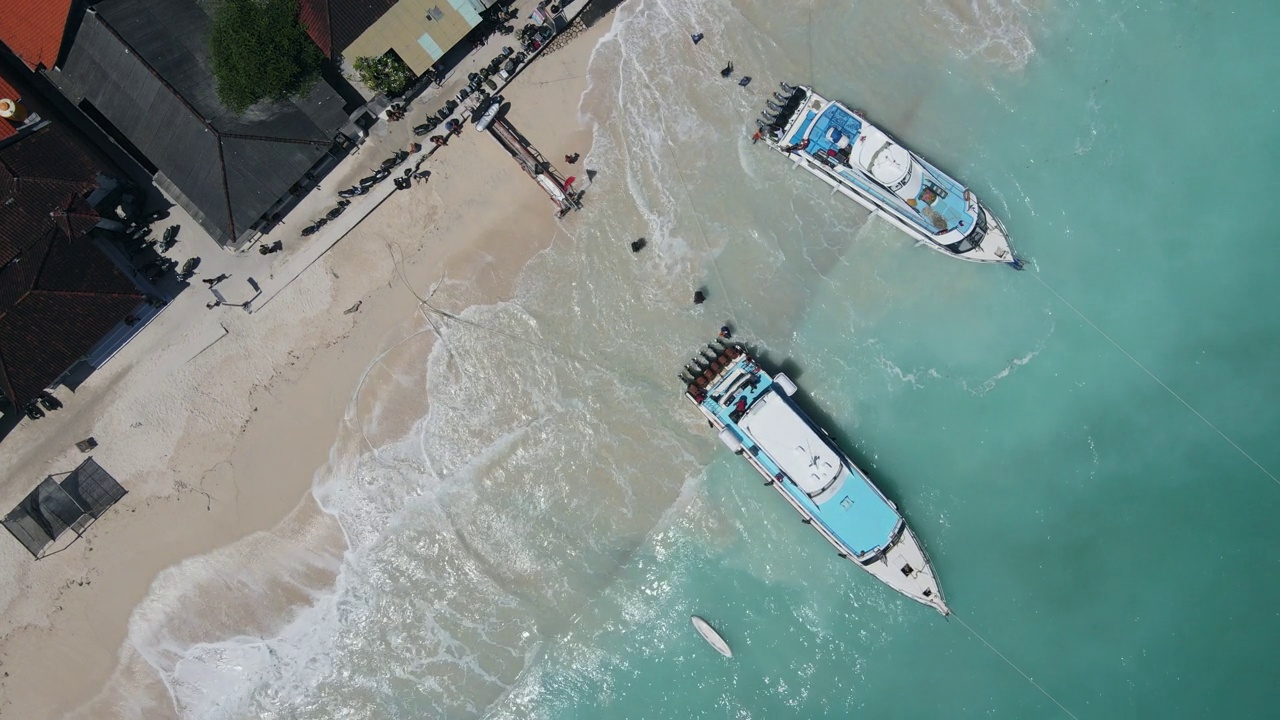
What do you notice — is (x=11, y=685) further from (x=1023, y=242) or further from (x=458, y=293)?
(x=1023, y=242)

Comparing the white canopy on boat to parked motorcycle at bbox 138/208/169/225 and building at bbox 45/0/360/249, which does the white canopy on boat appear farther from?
parked motorcycle at bbox 138/208/169/225

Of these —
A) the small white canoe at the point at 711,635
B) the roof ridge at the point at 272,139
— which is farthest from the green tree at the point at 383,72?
the small white canoe at the point at 711,635

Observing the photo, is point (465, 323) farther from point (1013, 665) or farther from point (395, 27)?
point (1013, 665)

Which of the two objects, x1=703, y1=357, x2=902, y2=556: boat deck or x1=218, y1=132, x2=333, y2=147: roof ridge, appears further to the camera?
x1=703, y1=357, x2=902, y2=556: boat deck

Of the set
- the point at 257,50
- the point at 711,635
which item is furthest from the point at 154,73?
the point at 711,635

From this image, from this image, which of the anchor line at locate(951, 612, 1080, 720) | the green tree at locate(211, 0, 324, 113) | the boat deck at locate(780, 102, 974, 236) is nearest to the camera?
the green tree at locate(211, 0, 324, 113)

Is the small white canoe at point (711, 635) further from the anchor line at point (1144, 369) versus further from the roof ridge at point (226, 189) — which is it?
the roof ridge at point (226, 189)

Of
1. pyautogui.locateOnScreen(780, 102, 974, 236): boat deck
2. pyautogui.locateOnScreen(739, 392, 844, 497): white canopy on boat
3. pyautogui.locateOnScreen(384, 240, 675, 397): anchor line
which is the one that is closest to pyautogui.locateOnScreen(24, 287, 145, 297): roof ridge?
pyautogui.locateOnScreen(384, 240, 675, 397): anchor line
